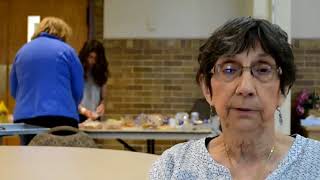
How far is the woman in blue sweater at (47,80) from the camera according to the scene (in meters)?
3.76

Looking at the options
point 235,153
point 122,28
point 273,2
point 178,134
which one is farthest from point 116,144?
A: point 235,153

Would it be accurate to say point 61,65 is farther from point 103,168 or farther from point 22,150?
point 103,168

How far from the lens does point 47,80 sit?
377 centimetres

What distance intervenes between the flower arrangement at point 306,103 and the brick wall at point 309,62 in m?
0.25

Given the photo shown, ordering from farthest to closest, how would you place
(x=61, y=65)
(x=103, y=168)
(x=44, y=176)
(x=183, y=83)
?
(x=183, y=83) → (x=61, y=65) → (x=103, y=168) → (x=44, y=176)

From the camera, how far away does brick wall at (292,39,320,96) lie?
19.7ft

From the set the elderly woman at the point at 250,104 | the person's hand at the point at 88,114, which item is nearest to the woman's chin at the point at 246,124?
the elderly woman at the point at 250,104

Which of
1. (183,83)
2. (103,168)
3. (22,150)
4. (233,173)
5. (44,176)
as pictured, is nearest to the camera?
(233,173)

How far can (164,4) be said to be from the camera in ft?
20.2

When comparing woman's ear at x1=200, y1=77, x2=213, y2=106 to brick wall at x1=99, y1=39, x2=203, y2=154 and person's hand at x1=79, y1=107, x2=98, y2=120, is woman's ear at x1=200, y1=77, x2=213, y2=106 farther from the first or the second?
brick wall at x1=99, y1=39, x2=203, y2=154

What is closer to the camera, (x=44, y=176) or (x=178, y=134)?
(x=44, y=176)

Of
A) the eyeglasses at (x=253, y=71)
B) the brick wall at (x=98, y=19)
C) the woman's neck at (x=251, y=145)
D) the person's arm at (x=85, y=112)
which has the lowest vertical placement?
the person's arm at (x=85, y=112)

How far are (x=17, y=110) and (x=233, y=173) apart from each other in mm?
2713

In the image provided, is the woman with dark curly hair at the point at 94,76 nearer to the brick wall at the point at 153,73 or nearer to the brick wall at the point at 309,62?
the brick wall at the point at 153,73
